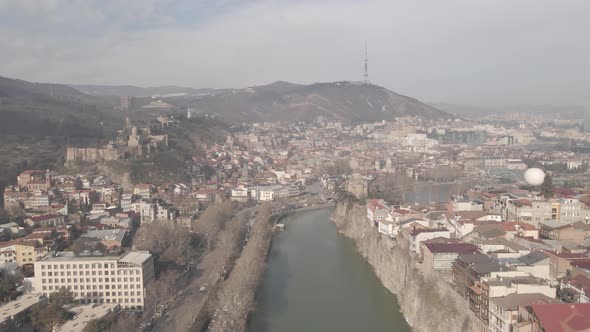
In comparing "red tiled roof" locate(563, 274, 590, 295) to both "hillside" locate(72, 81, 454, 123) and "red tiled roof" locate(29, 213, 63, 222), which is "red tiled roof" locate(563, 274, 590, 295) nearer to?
"red tiled roof" locate(29, 213, 63, 222)

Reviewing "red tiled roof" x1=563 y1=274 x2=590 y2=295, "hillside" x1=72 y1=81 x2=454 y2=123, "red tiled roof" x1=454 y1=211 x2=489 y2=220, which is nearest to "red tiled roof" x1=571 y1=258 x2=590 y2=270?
"red tiled roof" x1=563 y1=274 x2=590 y2=295

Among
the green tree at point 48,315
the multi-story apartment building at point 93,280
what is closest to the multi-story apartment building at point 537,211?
the multi-story apartment building at point 93,280

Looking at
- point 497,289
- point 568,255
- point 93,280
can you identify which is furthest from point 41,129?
point 497,289

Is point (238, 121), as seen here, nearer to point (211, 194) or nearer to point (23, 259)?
point (211, 194)

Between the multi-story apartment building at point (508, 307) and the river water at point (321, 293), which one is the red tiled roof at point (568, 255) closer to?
the multi-story apartment building at point (508, 307)

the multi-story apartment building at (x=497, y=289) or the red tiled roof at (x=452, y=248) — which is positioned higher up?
the red tiled roof at (x=452, y=248)

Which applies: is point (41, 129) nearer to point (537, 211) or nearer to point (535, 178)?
point (535, 178)
